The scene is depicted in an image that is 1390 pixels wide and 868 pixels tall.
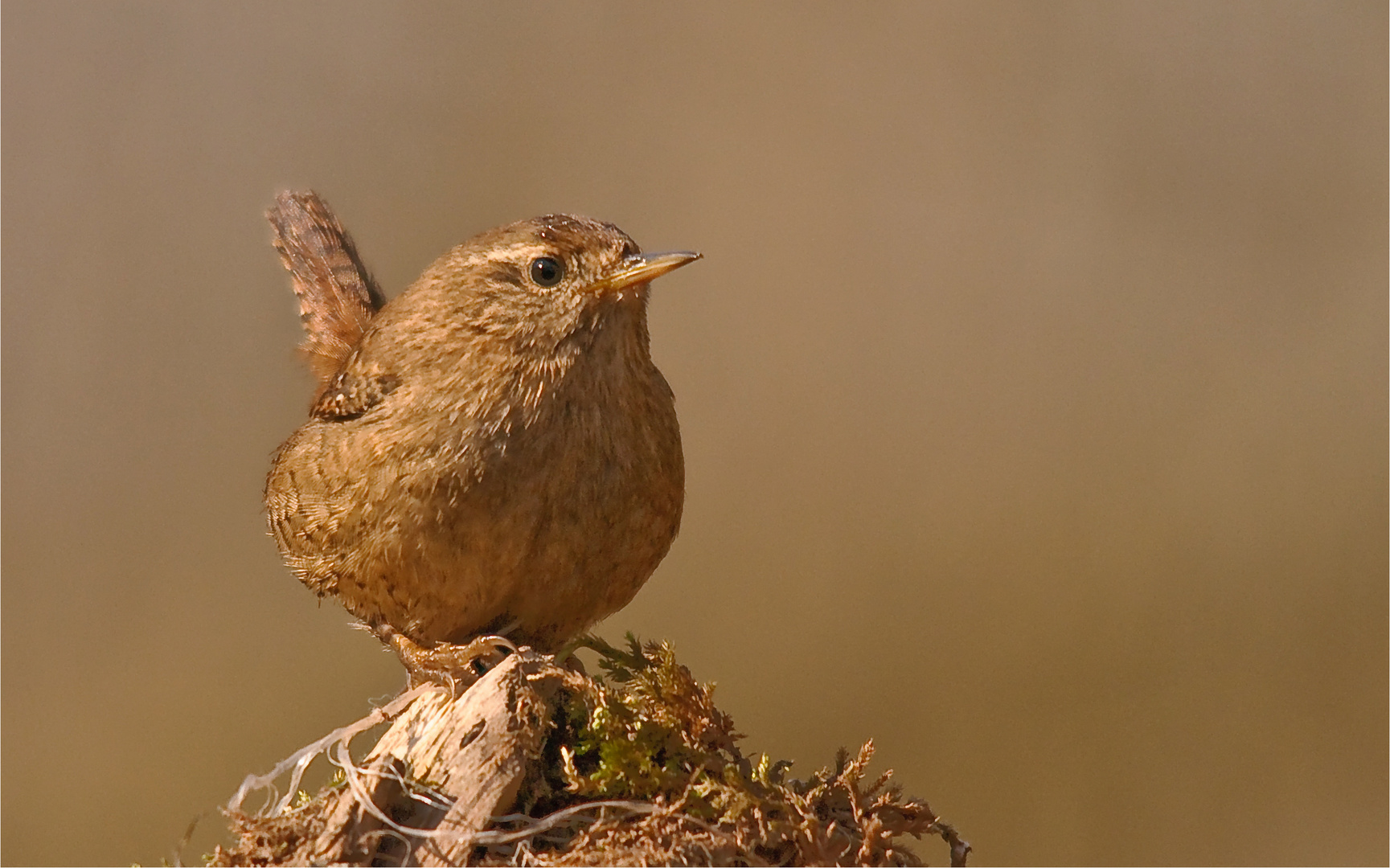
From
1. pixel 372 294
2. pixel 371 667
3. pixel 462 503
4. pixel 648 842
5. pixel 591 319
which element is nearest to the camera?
pixel 648 842

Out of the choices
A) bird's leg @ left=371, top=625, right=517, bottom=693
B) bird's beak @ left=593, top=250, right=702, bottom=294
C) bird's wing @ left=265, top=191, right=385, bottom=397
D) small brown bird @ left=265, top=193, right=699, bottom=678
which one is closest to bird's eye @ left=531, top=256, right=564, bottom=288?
small brown bird @ left=265, top=193, right=699, bottom=678

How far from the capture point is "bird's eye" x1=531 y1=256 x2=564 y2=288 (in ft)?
9.20

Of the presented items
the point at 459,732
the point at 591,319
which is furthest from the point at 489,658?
the point at 591,319

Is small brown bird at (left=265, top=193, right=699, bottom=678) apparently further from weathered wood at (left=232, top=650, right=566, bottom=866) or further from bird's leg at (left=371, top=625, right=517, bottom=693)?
weathered wood at (left=232, top=650, right=566, bottom=866)

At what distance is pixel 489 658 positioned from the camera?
264 cm

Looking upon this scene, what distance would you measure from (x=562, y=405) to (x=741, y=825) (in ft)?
3.54

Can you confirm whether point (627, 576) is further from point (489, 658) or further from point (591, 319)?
point (591, 319)

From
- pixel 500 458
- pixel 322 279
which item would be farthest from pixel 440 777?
pixel 322 279

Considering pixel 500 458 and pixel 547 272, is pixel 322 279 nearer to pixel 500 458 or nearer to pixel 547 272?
pixel 547 272

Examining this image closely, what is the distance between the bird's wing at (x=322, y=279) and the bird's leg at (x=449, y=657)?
1.24m

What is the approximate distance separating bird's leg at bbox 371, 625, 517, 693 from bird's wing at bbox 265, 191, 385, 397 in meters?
1.24

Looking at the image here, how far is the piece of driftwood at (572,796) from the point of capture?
6.40ft

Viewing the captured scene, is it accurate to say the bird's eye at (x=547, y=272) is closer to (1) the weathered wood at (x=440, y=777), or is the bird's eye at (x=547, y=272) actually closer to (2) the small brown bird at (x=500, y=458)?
(2) the small brown bird at (x=500, y=458)

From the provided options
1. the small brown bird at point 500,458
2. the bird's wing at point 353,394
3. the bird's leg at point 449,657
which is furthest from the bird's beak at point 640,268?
the bird's leg at point 449,657
